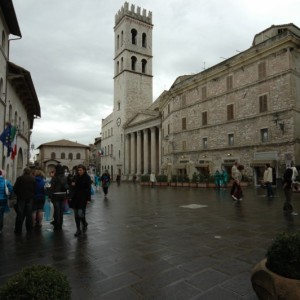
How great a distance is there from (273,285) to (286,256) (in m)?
0.27

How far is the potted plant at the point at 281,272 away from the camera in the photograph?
2.29 m

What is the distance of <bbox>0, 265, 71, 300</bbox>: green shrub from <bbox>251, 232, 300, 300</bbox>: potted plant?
1715mm

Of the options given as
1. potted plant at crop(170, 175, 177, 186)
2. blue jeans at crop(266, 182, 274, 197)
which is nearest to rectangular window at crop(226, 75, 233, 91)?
potted plant at crop(170, 175, 177, 186)

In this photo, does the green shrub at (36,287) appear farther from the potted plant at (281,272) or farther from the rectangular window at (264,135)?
the rectangular window at (264,135)

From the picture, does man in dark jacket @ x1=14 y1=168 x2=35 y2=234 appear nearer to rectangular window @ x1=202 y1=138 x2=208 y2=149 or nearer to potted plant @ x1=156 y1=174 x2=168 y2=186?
potted plant @ x1=156 y1=174 x2=168 y2=186

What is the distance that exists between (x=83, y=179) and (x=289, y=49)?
23054mm

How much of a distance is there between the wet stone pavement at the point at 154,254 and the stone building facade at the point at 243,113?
17366 mm

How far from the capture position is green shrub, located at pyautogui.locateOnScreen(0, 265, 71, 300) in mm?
1826

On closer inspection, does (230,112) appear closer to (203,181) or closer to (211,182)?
(203,181)

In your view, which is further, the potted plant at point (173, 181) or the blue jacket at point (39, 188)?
the potted plant at point (173, 181)

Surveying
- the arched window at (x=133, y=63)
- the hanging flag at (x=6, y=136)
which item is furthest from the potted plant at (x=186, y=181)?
the arched window at (x=133, y=63)

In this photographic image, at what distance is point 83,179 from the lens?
22.2 ft

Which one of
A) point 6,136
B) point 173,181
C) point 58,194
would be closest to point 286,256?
point 58,194

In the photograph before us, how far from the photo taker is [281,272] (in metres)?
2.40
